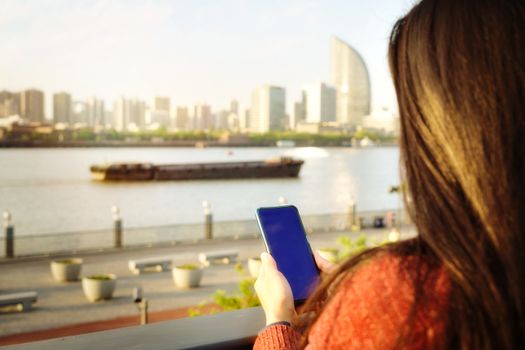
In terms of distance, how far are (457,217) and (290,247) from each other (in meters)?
0.49

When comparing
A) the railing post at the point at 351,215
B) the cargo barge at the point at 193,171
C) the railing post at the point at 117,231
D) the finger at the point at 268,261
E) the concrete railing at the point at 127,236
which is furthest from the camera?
the cargo barge at the point at 193,171

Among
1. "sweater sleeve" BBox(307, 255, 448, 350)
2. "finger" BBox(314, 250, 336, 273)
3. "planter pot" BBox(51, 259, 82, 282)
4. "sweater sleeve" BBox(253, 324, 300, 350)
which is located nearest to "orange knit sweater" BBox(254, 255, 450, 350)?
"sweater sleeve" BBox(307, 255, 448, 350)

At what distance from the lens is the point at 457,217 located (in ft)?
2.59

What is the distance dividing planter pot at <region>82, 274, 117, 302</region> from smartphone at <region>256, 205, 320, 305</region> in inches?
511

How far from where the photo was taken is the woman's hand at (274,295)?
3.42ft

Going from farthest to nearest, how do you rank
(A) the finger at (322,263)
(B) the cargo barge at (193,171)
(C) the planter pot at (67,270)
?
(B) the cargo barge at (193,171)
(C) the planter pot at (67,270)
(A) the finger at (322,263)

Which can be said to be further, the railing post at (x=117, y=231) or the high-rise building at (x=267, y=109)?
the high-rise building at (x=267, y=109)

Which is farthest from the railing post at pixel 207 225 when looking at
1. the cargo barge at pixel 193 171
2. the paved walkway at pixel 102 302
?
the cargo barge at pixel 193 171

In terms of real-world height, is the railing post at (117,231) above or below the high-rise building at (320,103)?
below

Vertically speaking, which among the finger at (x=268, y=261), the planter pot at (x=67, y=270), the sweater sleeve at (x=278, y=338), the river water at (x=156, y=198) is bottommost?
the river water at (x=156, y=198)

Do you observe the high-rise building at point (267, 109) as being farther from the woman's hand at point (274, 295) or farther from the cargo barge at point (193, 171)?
the woman's hand at point (274, 295)

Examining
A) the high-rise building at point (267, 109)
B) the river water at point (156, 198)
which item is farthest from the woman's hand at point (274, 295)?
the high-rise building at point (267, 109)

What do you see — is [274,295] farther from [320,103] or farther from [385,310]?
[320,103]

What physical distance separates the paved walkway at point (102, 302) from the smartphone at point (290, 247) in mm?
9438
